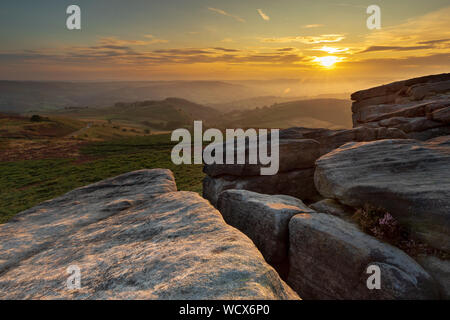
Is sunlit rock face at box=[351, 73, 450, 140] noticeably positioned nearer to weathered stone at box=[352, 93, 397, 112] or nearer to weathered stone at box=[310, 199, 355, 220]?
→ weathered stone at box=[352, 93, 397, 112]

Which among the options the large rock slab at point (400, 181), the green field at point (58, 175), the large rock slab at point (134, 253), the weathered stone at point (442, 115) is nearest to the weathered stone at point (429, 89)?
the weathered stone at point (442, 115)

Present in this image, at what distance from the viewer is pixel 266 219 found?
12609mm

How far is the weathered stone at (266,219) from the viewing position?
477 inches

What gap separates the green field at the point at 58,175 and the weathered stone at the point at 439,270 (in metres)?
26.5

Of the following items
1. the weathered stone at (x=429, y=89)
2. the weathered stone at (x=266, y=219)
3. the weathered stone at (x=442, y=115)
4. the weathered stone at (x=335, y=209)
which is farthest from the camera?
the weathered stone at (x=429, y=89)

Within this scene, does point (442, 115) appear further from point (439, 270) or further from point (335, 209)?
point (439, 270)

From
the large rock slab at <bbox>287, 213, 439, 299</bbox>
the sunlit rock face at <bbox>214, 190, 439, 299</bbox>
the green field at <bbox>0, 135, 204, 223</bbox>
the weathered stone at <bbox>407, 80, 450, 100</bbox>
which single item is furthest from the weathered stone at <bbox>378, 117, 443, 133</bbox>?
the green field at <bbox>0, 135, 204, 223</bbox>

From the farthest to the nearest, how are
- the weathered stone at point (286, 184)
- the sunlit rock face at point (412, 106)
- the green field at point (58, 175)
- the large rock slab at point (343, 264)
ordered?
the green field at point (58, 175) < the weathered stone at point (286, 184) < the sunlit rock face at point (412, 106) < the large rock slab at point (343, 264)

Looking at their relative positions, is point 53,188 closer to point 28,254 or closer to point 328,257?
point 28,254

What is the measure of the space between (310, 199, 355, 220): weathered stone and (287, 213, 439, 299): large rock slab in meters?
1.72

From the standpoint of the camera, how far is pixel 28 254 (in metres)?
10.1

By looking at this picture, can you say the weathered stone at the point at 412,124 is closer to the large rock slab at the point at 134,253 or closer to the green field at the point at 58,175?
the large rock slab at the point at 134,253
